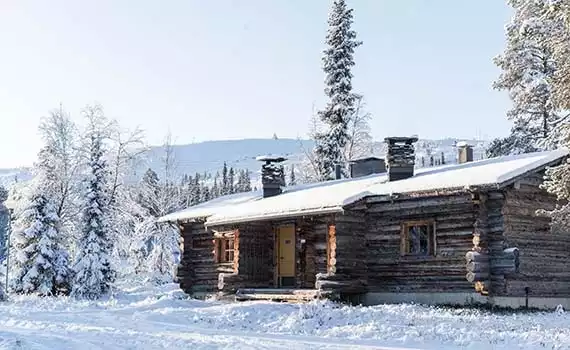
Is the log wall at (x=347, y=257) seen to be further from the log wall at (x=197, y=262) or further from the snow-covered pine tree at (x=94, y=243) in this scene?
the snow-covered pine tree at (x=94, y=243)

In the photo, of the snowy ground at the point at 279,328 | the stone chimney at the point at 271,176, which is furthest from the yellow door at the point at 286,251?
the snowy ground at the point at 279,328

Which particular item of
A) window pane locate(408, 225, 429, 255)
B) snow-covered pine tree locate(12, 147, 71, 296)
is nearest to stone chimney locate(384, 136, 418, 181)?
window pane locate(408, 225, 429, 255)

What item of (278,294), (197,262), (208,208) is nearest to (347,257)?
(278,294)

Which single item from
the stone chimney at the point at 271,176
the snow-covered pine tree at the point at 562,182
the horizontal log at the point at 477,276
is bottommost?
the horizontal log at the point at 477,276

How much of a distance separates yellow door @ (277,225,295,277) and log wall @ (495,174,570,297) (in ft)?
29.0

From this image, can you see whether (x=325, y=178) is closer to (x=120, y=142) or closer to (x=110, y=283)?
(x=120, y=142)

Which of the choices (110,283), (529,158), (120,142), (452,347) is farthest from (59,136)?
(452,347)

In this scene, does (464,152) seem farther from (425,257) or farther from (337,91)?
(337,91)

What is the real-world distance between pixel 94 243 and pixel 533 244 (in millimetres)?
18626

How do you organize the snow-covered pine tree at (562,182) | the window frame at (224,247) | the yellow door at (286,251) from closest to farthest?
the snow-covered pine tree at (562,182)
the yellow door at (286,251)
the window frame at (224,247)

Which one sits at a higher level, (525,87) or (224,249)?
(525,87)

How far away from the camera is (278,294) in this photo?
79.7 feet

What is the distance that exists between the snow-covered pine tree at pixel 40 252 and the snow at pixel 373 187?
7715mm

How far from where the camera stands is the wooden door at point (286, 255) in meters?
27.4
